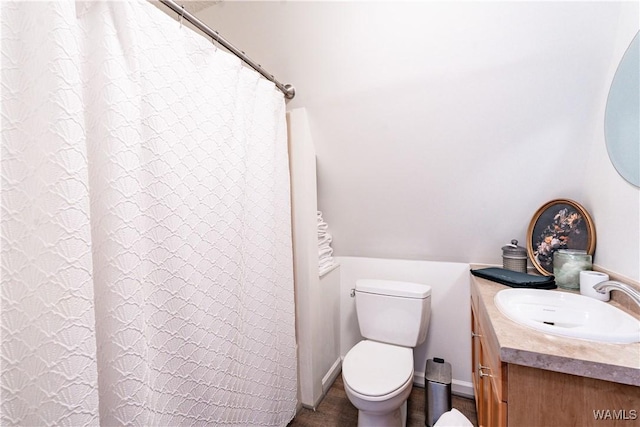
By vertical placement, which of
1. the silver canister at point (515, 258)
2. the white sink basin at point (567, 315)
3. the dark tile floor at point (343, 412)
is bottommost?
the dark tile floor at point (343, 412)

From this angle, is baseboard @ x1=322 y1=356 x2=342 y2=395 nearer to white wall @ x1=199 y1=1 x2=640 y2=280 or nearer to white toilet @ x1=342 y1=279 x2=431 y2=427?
white toilet @ x1=342 y1=279 x2=431 y2=427

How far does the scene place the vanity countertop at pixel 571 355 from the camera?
651 mm

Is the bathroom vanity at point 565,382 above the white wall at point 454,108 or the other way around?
the other way around

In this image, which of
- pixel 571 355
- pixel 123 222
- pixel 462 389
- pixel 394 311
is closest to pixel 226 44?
pixel 123 222

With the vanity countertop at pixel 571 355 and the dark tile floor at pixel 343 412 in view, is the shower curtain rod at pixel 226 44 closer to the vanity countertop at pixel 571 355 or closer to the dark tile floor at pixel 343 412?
the vanity countertop at pixel 571 355

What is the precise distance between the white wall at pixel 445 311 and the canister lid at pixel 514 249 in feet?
0.93

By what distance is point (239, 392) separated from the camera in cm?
115

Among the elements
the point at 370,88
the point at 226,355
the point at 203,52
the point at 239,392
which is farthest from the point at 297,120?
the point at 239,392

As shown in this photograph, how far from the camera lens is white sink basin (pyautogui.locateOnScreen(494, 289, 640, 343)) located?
796mm

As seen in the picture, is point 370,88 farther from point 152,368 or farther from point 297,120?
point 152,368

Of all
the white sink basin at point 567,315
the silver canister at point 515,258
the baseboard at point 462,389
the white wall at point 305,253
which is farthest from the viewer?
the baseboard at point 462,389

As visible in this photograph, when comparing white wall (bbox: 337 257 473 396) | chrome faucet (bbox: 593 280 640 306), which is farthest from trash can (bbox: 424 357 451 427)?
chrome faucet (bbox: 593 280 640 306)

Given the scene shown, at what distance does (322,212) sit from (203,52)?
1296mm

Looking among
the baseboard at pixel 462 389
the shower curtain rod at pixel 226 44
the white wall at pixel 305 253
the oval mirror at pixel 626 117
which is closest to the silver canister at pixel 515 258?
the oval mirror at pixel 626 117
